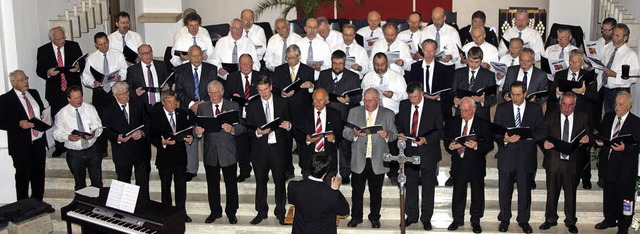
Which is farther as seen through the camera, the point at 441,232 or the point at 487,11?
the point at 487,11

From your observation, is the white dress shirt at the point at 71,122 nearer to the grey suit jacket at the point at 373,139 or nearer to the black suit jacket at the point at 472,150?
the grey suit jacket at the point at 373,139

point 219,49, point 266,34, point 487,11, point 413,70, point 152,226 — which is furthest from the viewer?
point 487,11

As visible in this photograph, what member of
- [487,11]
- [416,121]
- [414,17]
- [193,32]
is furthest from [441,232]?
[487,11]

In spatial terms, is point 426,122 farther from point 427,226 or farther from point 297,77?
point 297,77

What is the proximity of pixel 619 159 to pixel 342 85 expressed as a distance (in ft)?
9.87

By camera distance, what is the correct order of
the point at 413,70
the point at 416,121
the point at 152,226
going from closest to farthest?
the point at 152,226, the point at 416,121, the point at 413,70

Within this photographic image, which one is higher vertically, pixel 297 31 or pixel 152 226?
pixel 297 31

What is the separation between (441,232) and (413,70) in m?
1.86

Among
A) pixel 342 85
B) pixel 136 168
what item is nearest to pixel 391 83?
pixel 342 85

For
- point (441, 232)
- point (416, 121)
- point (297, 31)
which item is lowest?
point (441, 232)

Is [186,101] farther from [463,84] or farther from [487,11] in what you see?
[487,11]

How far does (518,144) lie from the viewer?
10984 millimetres

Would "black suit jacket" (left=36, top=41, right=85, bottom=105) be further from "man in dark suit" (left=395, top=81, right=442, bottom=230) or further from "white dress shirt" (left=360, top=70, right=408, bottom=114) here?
"man in dark suit" (left=395, top=81, right=442, bottom=230)

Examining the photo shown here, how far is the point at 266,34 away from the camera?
46.2 ft
